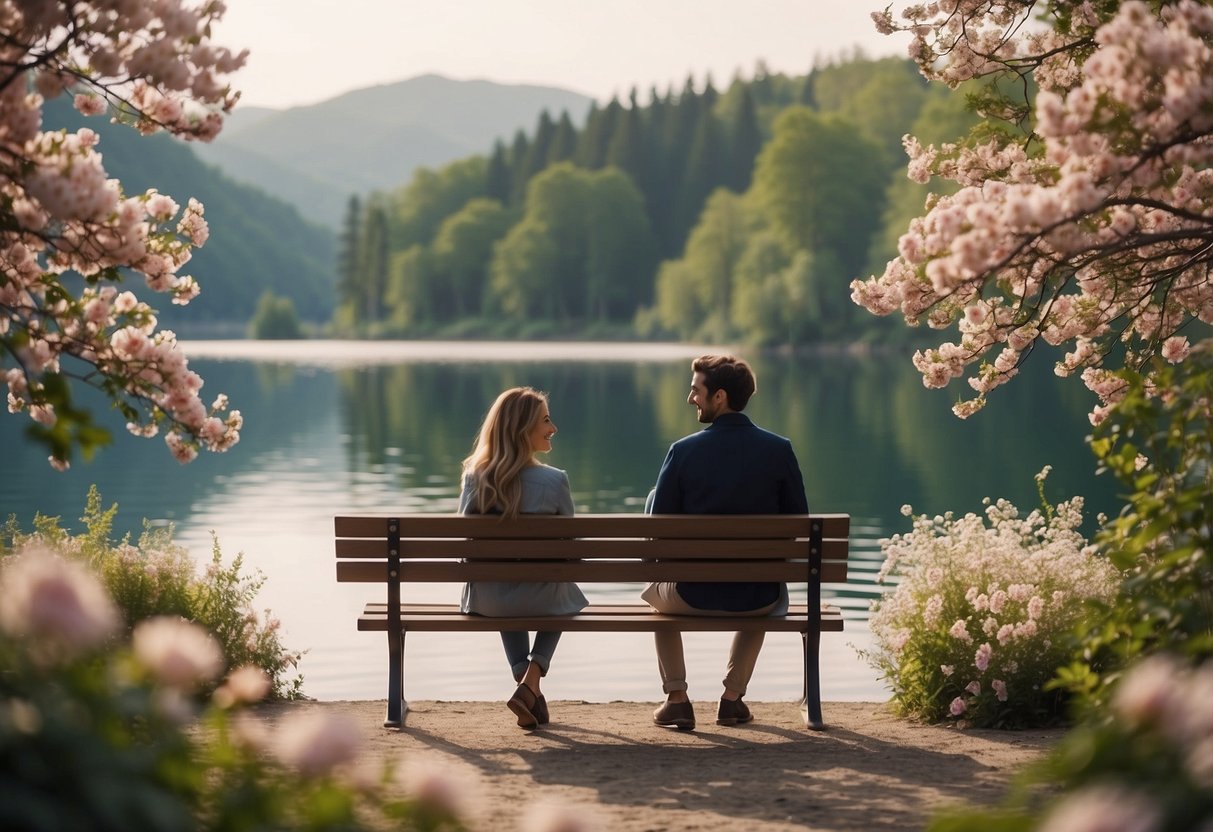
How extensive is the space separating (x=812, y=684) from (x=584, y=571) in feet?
4.06

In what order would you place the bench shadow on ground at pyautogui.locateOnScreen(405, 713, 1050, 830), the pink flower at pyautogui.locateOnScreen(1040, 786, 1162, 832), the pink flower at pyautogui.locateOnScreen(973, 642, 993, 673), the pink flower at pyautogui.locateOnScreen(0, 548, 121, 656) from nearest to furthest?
the pink flower at pyautogui.locateOnScreen(1040, 786, 1162, 832)
the pink flower at pyautogui.locateOnScreen(0, 548, 121, 656)
the bench shadow on ground at pyautogui.locateOnScreen(405, 713, 1050, 830)
the pink flower at pyautogui.locateOnScreen(973, 642, 993, 673)

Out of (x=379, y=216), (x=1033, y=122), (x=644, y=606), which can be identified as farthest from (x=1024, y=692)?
(x=379, y=216)

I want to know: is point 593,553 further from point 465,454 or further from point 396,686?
point 465,454

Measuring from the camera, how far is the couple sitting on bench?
7.45 meters

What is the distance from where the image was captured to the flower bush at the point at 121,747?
272cm

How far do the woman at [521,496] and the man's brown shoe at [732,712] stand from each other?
83 cm

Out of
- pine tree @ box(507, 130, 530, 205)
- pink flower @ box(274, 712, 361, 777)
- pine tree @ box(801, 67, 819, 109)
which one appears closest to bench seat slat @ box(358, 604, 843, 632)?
pink flower @ box(274, 712, 361, 777)

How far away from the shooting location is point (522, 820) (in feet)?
18.2

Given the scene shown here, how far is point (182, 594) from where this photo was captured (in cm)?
859

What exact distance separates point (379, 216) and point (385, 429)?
10301cm

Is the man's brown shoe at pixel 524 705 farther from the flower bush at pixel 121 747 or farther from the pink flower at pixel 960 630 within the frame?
the flower bush at pixel 121 747

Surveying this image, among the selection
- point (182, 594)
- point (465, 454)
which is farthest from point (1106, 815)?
point (465, 454)

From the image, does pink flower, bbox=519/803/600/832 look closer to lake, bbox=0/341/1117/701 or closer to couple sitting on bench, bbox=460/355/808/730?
couple sitting on bench, bbox=460/355/808/730

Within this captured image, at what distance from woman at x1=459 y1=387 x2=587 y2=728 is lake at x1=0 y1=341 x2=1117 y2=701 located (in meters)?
1.83
